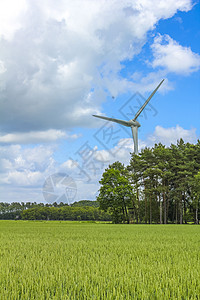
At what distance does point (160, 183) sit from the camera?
65500 millimetres

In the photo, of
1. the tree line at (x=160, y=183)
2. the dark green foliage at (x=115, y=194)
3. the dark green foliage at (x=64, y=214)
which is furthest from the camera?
the dark green foliage at (x=64, y=214)

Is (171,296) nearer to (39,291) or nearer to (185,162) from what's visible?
Result: (39,291)

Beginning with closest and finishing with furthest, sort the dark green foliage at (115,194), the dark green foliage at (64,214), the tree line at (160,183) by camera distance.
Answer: the tree line at (160,183), the dark green foliage at (115,194), the dark green foliage at (64,214)

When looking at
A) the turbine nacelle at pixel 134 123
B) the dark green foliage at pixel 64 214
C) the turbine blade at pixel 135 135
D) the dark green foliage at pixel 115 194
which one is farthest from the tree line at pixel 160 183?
the dark green foliage at pixel 64 214

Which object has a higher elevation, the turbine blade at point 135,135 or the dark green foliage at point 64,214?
the turbine blade at point 135,135

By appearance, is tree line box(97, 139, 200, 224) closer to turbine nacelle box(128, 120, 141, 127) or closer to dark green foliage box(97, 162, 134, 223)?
dark green foliage box(97, 162, 134, 223)

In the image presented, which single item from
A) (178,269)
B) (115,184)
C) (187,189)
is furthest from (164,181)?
(178,269)

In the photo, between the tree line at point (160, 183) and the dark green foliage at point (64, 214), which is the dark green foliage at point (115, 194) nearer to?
the tree line at point (160, 183)

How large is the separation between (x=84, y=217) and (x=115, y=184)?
8939 cm

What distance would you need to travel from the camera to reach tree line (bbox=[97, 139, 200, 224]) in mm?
60500

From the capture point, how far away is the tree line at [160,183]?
198ft

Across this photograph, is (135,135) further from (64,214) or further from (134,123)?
(64,214)

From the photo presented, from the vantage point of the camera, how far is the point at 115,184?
67500 mm

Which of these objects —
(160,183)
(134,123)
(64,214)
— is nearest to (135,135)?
(134,123)
